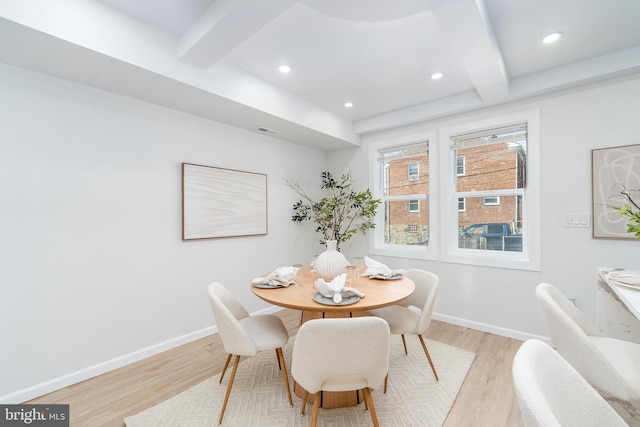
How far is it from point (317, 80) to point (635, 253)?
10.2 feet

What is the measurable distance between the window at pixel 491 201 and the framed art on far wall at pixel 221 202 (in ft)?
8.46

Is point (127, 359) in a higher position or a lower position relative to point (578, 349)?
lower

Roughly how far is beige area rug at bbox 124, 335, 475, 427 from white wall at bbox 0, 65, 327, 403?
877mm

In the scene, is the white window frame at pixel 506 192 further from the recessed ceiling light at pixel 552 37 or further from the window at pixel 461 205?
the recessed ceiling light at pixel 552 37

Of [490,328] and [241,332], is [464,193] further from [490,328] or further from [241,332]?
[241,332]

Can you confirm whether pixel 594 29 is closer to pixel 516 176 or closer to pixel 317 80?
pixel 516 176

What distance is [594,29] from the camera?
2.00 metres

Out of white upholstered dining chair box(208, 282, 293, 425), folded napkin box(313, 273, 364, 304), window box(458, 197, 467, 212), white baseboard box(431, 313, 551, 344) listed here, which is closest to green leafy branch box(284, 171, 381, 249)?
window box(458, 197, 467, 212)

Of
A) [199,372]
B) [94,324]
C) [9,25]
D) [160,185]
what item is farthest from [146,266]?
[9,25]

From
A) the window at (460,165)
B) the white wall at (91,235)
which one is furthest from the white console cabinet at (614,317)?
the white wall at (91,235)

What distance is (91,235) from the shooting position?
2.26 m

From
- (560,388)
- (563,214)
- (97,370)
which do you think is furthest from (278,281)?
(563,214)

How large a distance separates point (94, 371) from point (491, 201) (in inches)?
160

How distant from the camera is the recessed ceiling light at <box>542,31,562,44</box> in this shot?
2055 mm
